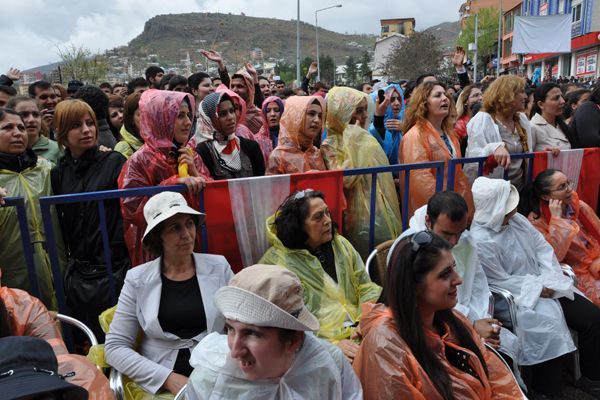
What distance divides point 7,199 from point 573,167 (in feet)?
15.8

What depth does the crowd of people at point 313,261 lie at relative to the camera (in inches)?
76.3

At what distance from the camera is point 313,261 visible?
10.2 feet

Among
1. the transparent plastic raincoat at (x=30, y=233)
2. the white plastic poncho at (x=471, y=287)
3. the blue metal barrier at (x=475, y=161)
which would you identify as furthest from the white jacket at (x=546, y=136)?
the transparent plastic raincoat at (x=30, y=233)

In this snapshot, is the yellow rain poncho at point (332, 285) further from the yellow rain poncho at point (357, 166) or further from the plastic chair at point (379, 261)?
the yellow rain poncho at point (357, 166)

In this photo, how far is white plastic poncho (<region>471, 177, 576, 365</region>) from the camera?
10.8ft

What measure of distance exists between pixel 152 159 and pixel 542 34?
14441 millimetres

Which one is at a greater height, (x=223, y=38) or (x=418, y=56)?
(x=223, y=38)

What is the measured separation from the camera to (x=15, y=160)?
3.29 meters

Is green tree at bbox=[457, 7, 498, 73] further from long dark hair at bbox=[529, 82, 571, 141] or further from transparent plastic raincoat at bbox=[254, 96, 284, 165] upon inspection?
transparent plastic raincoat at bbox=[254, 96, 284, 165]

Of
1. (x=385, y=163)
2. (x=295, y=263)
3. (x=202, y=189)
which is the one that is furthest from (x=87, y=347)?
(x=385, y=163)

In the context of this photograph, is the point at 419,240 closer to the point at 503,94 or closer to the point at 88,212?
the point at 88,212

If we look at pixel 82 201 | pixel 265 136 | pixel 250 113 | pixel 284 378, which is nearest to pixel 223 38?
pixel 250 113

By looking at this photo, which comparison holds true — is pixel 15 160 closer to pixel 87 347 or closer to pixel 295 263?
pixel 87 347

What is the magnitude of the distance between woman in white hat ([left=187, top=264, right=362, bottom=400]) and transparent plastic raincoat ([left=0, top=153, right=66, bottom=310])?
1.78m
